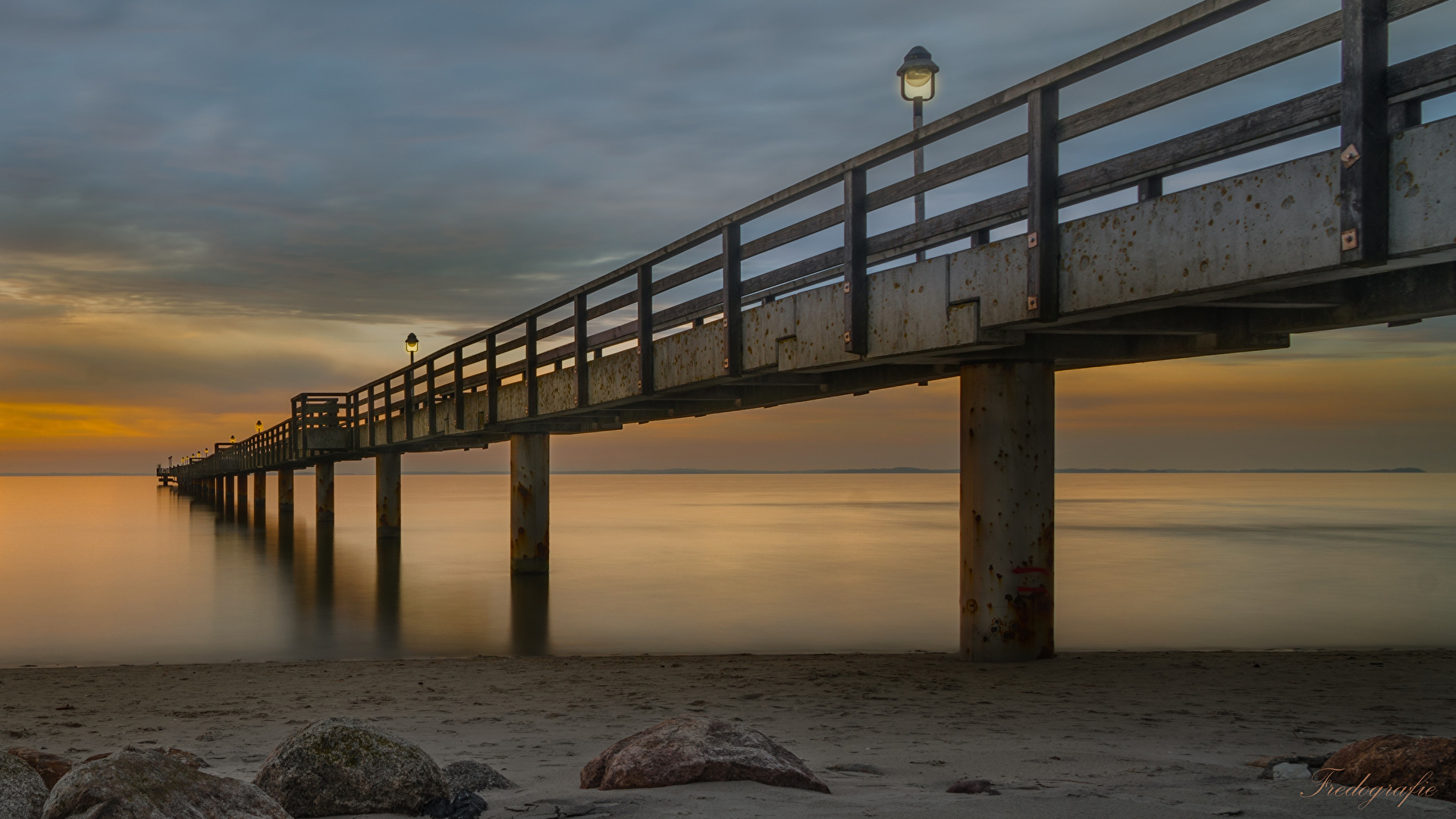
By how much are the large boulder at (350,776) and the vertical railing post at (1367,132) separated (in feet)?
16.7

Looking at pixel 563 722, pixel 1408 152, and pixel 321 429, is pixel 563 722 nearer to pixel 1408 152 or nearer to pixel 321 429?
pixel 1408 152

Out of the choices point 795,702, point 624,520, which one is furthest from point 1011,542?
point 624,520

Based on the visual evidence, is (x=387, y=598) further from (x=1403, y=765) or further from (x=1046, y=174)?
(x=1403, y=765)

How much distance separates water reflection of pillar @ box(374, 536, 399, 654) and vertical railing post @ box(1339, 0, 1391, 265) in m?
12.8

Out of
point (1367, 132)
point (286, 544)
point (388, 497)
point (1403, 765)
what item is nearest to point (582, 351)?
point (1367, 132)

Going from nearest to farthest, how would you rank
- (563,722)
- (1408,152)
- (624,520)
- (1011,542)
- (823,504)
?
(1408,152)
(563,722)
(1011,542)
(624,520)
(823,504)

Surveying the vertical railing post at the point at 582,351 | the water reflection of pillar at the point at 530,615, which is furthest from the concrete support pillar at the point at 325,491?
the vertical railing post at the point at 582,351

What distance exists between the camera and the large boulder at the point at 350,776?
4711 millimetres

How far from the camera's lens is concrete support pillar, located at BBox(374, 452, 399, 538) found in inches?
1399

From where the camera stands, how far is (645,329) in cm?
1349

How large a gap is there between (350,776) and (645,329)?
29.9 ft

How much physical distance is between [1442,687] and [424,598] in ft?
53.6

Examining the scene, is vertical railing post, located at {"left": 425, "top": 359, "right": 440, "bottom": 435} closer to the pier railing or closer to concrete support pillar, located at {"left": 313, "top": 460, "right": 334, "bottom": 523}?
the pier railing

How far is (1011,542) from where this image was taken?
9688 millimetres
